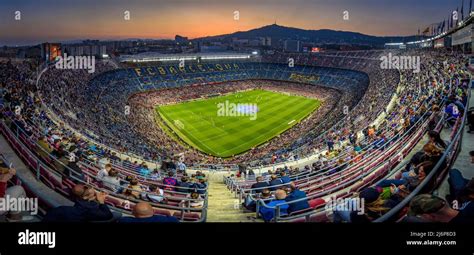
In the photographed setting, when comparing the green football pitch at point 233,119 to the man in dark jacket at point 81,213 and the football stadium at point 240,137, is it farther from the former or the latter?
the man in dark jacket at point 81,213

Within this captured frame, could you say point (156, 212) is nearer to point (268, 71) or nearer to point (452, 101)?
point (452, 101)

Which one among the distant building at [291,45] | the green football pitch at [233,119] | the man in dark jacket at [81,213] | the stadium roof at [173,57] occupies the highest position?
the distant building at [291,45]

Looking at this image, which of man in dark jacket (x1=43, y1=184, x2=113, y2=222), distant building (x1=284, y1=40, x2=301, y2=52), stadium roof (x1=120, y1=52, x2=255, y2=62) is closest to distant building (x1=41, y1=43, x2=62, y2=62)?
stadium roof (x1=120, y1=52, x2=255, y2=62)

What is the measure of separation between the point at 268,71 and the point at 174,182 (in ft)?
204

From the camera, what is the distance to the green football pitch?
3188cm

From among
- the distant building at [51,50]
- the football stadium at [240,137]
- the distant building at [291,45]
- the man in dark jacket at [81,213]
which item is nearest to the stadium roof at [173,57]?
the football stadium at [240,137]

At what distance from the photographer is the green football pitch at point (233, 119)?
31.9 meters

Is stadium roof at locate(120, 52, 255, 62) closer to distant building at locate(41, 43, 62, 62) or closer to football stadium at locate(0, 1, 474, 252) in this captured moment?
football stadium at locate(0, 1, 474, 252)

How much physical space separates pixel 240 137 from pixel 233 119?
733 cm

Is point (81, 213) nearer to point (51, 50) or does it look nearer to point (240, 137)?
point (240, 137)

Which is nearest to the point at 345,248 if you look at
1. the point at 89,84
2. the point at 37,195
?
the point at 37,195

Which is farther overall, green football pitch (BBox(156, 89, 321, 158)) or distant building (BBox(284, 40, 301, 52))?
distant building (BBox(284, 40, 301, 52))

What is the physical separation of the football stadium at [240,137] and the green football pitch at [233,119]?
273 millimetres

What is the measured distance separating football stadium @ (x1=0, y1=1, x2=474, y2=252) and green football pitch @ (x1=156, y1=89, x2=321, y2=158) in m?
0.27
